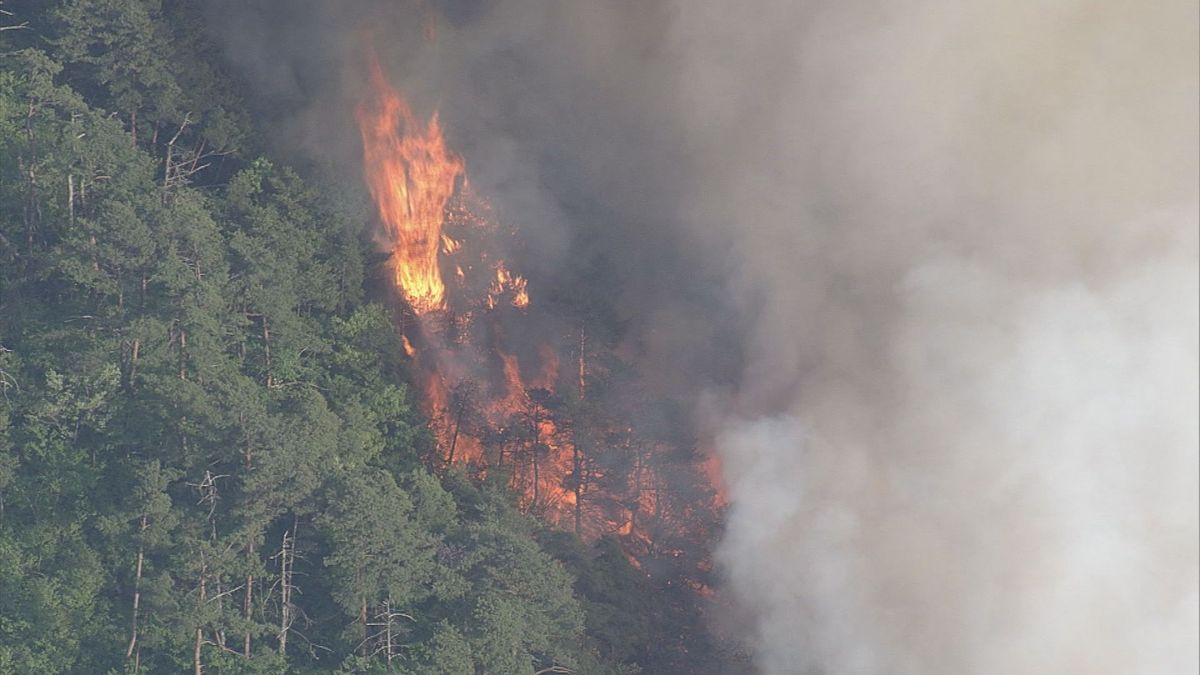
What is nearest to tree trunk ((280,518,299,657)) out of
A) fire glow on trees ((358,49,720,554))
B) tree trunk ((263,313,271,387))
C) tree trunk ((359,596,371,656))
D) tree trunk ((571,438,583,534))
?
tree trunk ((359,596,371,656))

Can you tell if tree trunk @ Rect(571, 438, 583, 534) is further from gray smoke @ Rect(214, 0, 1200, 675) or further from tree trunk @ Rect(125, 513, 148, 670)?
tree trunk @ Rect(125, 513, 148, 670)

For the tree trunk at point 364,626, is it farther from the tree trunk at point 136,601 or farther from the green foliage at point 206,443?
the tree trunk at point 136,601

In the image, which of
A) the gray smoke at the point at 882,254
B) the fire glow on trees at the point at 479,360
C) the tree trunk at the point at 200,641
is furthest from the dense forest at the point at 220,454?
the gray smoke at the point at 882,254

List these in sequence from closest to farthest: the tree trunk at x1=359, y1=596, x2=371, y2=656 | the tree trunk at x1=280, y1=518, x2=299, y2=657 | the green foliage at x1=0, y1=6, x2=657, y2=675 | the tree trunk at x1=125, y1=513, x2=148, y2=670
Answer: the green foliage at x1=0, y1=6, x2=657, y2=675, the tree trunk at x1=359, y1=596, x2=371, y2=656, the tree trunk at x1=125, y1=513, x2=148, y2=670, the tree trunk at x1=280, y1=518, x2=299, y2=657

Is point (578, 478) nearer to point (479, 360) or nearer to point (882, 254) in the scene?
point (479, 360)

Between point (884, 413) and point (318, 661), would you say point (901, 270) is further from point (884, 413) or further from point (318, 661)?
point (318, 661)

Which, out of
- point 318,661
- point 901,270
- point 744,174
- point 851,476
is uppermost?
point 744,174

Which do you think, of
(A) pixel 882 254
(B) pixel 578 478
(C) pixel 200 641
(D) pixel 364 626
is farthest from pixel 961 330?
(C) pixel 200 641

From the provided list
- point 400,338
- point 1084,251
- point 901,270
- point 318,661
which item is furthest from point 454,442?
point 1084,251
